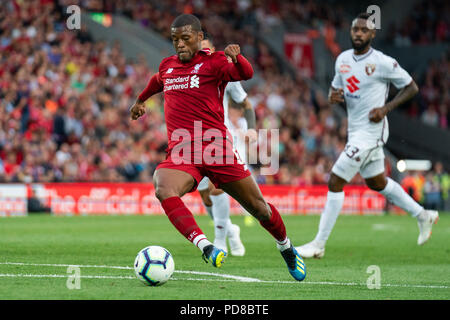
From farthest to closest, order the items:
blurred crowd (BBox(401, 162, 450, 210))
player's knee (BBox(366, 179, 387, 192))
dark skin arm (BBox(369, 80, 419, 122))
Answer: blurred crowd (BBox(401, 162, 450, 210))
player's knee (BBox(366, 179, 387, 192))
dark skin arm (BBox(369, 80, 419, 122))

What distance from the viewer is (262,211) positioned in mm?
7426

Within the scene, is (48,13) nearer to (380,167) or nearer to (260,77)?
(260,77)

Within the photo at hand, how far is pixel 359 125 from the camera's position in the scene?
10367 mm

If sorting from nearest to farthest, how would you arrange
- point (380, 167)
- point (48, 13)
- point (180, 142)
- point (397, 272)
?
point (180, 142) < point (397, 272) < point (380, 167) < point (48, 13)

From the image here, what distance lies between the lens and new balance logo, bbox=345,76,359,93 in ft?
33.8

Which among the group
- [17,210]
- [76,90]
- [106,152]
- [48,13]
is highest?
[48,13]

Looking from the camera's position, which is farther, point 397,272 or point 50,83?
point 50,83

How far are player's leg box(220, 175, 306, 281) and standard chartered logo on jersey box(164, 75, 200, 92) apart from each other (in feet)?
3.18

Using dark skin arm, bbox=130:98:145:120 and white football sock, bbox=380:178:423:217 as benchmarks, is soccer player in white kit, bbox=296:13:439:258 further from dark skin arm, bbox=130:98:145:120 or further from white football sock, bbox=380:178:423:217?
dark skin arm, bbox=130:98:145:120

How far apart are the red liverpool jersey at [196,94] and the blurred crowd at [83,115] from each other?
1341 cm

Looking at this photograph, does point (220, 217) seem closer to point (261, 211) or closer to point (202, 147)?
point (261, 211)

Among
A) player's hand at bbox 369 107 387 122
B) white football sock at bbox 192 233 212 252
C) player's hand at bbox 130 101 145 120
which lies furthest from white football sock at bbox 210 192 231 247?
white football sock at bbox 192 233 212 252

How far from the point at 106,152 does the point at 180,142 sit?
14813 mm
